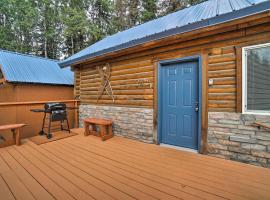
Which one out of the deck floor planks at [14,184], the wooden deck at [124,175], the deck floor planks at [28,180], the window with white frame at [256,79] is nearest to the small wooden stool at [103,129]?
the wooden deck at [124,175]

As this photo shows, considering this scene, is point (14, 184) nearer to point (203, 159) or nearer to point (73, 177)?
point (73, 177)

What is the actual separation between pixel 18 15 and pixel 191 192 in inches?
747

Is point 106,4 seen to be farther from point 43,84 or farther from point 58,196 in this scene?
point 58,196

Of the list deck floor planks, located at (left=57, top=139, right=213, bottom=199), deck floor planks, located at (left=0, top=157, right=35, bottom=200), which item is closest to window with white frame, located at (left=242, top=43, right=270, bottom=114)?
deck floor planks, located at (left=57, top=139, right=213, bottom=199)

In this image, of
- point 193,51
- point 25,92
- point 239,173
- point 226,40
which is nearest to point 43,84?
point 25,92

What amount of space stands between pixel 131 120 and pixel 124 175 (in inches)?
81.1

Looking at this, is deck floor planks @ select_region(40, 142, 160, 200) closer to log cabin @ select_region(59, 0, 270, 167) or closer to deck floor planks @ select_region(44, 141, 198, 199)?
deck floor planks @ select_region(44, 141, 198, 199)

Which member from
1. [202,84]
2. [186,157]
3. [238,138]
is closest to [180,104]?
[202,84]

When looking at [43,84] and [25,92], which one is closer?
[25,92]

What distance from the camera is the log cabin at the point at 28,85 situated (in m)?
5.61

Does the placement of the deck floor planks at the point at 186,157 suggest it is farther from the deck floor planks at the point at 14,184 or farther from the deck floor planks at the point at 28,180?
the deck floor planks at the point at 14,184

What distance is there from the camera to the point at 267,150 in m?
2.65

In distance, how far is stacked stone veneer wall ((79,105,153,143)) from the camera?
4.13 m

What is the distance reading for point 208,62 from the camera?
127 inches
